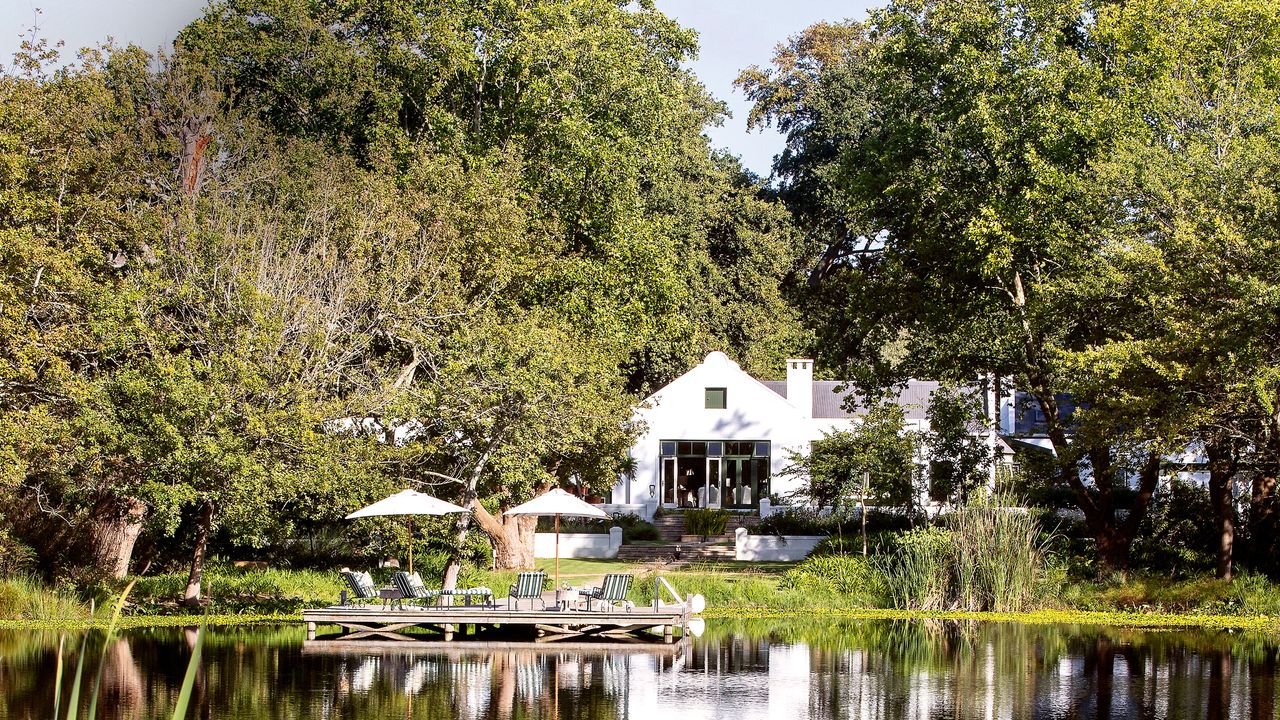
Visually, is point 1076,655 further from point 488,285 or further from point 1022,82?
point 488,285

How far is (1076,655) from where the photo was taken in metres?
19.0

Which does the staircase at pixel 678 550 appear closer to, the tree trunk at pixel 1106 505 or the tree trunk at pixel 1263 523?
the tree trunk at pixel 1106 505

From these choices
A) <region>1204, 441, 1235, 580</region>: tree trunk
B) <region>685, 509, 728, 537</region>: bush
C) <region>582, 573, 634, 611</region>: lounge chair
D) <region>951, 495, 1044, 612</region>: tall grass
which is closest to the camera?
<region>582, 573, 634, 611</region>: lounge chair

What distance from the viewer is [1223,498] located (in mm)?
26375

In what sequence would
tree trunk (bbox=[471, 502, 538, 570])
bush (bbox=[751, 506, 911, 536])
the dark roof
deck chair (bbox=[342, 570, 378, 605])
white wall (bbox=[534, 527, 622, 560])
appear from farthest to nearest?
the dark roof < white wall (bbox=[534, 527, 622, 560]) < bush (bbox=[751, 506, 911, 536]) < tree trunk (bbox=[471, 502, 538, 570]) < deck chair (bbox=[342, 570, 378, 605])

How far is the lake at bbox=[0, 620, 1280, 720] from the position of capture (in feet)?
47.4

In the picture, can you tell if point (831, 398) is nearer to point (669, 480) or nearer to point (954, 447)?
point (669, 480)

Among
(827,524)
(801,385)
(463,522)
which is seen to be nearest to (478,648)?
(463,522)

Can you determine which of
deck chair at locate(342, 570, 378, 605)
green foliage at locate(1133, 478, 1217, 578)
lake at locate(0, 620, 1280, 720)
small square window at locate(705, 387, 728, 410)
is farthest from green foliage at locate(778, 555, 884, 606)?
small square window at locate(705, 387, 728, 410)

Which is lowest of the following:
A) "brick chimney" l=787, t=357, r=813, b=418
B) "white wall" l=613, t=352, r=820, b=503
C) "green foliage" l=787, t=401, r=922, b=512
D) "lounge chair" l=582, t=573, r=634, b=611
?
"lounge chair" l=582, t=573, r=634, b=611

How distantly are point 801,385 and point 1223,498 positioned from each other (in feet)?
77.8

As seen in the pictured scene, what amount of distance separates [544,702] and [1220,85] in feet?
61.7

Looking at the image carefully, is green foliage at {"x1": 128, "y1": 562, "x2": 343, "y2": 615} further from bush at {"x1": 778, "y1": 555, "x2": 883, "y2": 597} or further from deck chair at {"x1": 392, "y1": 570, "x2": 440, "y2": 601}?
bush at {"x1": 778, "y1": 555, "x2": 883, "y2": 597}

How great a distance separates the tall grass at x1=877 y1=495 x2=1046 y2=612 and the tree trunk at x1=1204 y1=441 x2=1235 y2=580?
4.17 metres
